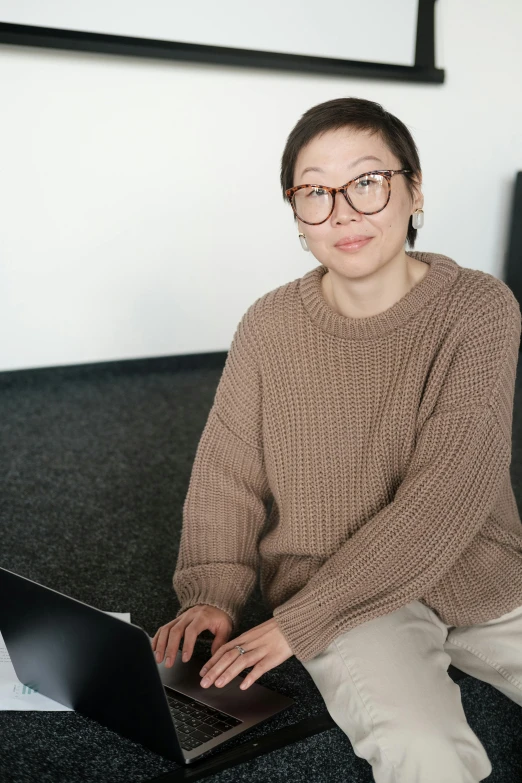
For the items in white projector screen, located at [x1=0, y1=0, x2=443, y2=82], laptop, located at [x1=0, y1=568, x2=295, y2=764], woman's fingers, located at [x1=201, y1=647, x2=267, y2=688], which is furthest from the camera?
white projector screen, located at [x1=0, y1=0, x2=443, y2=82]

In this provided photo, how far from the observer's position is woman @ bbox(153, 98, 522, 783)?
1.12m

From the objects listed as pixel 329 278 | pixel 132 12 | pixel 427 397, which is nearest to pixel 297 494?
pixel 427 397

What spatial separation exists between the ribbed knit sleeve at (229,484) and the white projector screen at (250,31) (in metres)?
1.84

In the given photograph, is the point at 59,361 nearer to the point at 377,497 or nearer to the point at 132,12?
the point at 132,12

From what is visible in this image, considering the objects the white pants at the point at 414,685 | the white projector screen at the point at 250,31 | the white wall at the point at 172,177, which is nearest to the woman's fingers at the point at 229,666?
the white pants at the point at 414,685

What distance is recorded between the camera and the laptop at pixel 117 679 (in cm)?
95

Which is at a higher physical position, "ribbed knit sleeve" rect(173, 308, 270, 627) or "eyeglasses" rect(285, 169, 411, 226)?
"eyeglasses" rect(285, 169, 411, 226)

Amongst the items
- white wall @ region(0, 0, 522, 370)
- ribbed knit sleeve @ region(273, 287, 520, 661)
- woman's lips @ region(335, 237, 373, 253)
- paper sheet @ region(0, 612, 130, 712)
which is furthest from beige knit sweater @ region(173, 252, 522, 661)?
white wall @ region(0, 0, 522, 370)

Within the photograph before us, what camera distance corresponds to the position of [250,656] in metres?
1.11

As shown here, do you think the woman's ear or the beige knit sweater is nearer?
the beige knit sweater

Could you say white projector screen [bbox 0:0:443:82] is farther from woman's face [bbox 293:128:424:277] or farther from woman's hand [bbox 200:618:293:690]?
woman's hand [bbox 200:618:293:690]

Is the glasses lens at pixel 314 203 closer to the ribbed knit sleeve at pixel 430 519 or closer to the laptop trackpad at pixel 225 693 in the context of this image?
the ribbed knit sleeve at pixel 430 519

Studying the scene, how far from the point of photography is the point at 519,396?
116 inches

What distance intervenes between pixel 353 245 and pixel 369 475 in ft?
1.12
